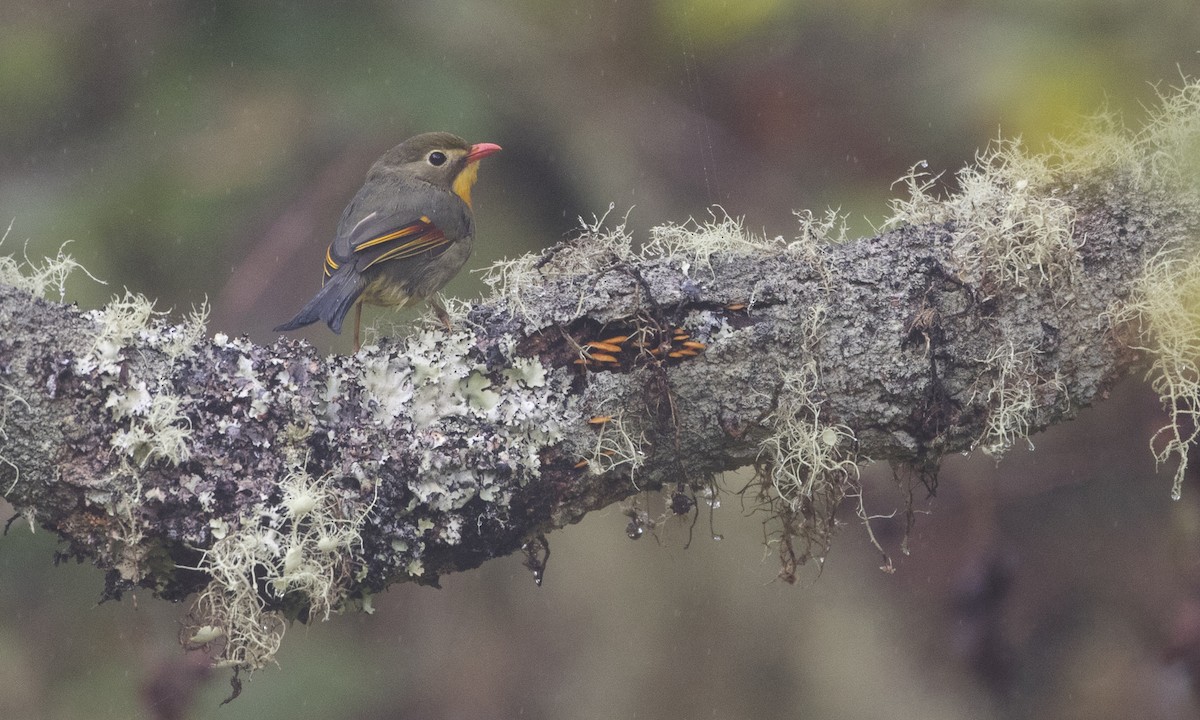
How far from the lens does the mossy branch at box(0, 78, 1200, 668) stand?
2355 mm

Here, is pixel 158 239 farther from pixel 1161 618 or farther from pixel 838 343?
pixel 1161 618

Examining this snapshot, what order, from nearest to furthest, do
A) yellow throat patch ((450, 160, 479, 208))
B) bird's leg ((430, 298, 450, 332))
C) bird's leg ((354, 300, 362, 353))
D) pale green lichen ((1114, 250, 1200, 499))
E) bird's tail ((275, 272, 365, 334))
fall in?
pale green lichen ((1114, 250, 1200, 499)) < bird's leg ((430, 298, 450, 332)) < bird's tail ((275, 272, 365, 334)) < bird's leg ((354, 300, 362, 353)) < yellow throat patch ((450, 160, 479, 208))

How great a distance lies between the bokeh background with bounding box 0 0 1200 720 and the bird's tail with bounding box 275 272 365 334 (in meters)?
0.39

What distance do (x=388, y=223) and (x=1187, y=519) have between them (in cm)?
267

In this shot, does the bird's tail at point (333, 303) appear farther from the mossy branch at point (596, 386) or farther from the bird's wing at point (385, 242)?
the mossy branch at point (596, 386)

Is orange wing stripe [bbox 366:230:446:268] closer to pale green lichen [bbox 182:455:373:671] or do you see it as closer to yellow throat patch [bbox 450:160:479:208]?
yellow throat patch [bbox 450:160:479:208]

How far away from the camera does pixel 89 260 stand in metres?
3.45

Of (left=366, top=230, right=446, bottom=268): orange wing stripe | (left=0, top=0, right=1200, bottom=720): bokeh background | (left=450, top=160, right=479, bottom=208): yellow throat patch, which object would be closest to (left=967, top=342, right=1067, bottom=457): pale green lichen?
(left=0, top=0, right=1200, bottom=720): bokeh background

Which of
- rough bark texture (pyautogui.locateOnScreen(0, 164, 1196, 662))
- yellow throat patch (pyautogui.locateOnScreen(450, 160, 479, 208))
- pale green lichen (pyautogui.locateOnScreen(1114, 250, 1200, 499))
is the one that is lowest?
rough bark texture (pyautogui.locateOnScreen(0, 164, 1196, 662))

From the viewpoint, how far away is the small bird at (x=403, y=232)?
3729 millimetres

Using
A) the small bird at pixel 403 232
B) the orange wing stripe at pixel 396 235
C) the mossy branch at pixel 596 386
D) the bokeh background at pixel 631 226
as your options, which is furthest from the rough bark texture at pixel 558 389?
the orange wing stripe at pixel 396 235

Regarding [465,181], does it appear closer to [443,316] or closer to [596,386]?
[443,316]

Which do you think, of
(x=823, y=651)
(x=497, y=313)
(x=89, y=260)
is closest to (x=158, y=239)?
(x=89, y=260)

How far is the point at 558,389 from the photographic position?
2645 millimetres
